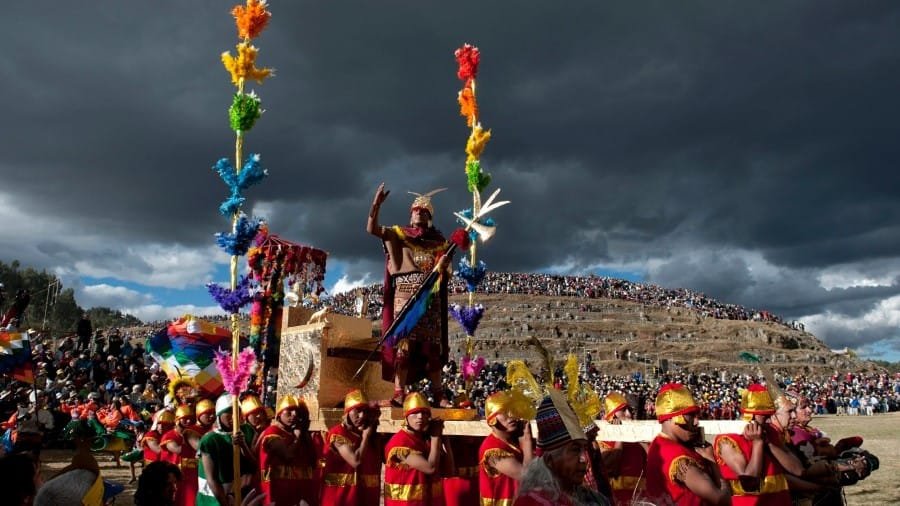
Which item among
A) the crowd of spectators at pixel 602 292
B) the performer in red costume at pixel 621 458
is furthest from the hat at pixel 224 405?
the crowd of spectators at pixel 602 292

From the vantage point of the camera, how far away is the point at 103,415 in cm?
1838

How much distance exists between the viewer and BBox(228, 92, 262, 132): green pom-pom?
7293 millimetres

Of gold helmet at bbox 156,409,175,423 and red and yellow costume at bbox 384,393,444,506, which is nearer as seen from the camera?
red and yellow costume at bbox 384,393,444,506

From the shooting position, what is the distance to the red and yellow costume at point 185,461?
7672 mm

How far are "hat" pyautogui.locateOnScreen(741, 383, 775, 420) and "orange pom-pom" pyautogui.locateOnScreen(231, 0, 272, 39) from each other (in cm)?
679

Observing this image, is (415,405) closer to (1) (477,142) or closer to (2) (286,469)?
(2) (286,469)

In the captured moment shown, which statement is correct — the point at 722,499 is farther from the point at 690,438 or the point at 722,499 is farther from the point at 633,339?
the point at 633,339

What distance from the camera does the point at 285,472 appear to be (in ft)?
20.4

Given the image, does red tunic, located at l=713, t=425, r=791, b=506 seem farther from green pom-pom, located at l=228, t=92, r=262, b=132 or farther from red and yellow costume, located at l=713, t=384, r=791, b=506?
green pom-pom, located at l=228, t=92, r=262, b=132

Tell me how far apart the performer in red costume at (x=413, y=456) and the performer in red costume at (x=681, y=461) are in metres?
1.92

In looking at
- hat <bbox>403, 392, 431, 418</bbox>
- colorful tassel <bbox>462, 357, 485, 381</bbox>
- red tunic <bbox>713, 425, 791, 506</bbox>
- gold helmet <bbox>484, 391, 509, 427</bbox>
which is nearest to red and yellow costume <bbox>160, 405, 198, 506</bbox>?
hat <bbox>403, 392, 431, 418</bbox>

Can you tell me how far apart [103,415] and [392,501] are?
1604cm

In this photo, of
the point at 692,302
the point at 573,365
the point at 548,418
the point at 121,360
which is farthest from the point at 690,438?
the point at 692,302

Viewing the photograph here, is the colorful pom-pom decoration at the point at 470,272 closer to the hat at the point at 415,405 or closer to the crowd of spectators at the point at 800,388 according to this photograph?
the hat at the point at 415,405
